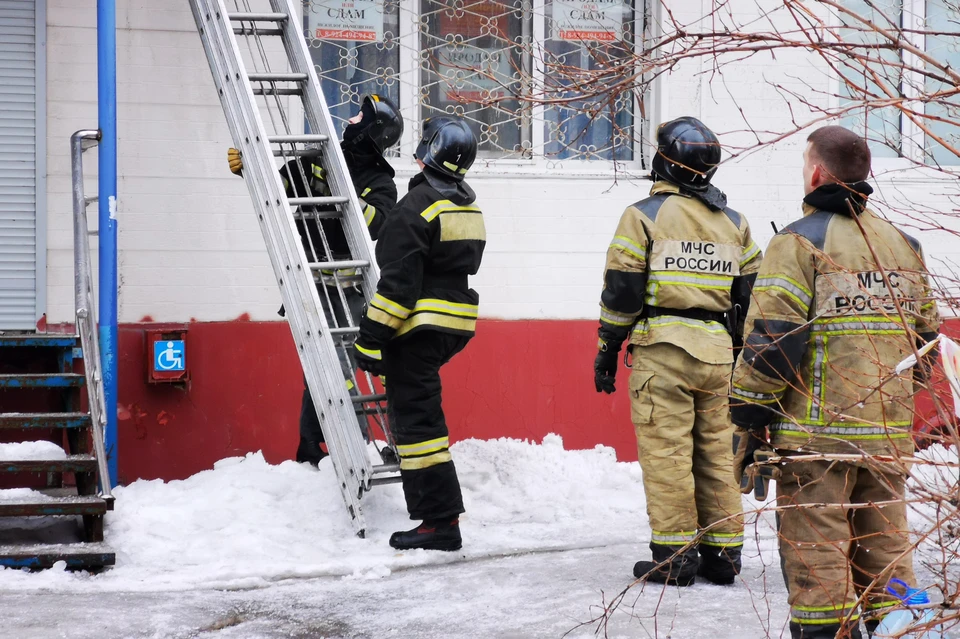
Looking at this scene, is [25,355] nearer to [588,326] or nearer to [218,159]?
[218,159]

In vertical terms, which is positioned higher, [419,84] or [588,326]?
[419,84]

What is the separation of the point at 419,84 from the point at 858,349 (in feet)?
13.8

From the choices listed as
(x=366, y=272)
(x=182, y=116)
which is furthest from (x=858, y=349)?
(x=182, y=116)

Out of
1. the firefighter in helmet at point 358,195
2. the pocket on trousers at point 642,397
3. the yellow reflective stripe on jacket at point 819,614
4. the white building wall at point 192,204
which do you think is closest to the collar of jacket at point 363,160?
the firefighter in helmet at point 358,195

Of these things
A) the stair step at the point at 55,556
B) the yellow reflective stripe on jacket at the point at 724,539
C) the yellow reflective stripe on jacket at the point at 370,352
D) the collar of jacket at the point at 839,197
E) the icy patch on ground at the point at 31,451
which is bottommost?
the stair step at the point at 55,556

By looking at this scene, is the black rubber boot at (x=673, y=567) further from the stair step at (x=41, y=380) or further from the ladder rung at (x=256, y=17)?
the ladder rung at (x=256, y=17)

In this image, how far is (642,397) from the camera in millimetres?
4656

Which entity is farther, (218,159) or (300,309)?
(218,159)

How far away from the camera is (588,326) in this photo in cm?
695

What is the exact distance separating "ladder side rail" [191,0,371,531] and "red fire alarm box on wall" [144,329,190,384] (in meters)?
1.23

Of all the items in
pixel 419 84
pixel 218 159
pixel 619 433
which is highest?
pixel 419 84

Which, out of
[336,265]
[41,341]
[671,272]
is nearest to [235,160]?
[336,265]

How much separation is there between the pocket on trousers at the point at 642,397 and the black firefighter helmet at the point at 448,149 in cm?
127

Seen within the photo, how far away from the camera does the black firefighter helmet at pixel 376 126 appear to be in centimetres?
578
